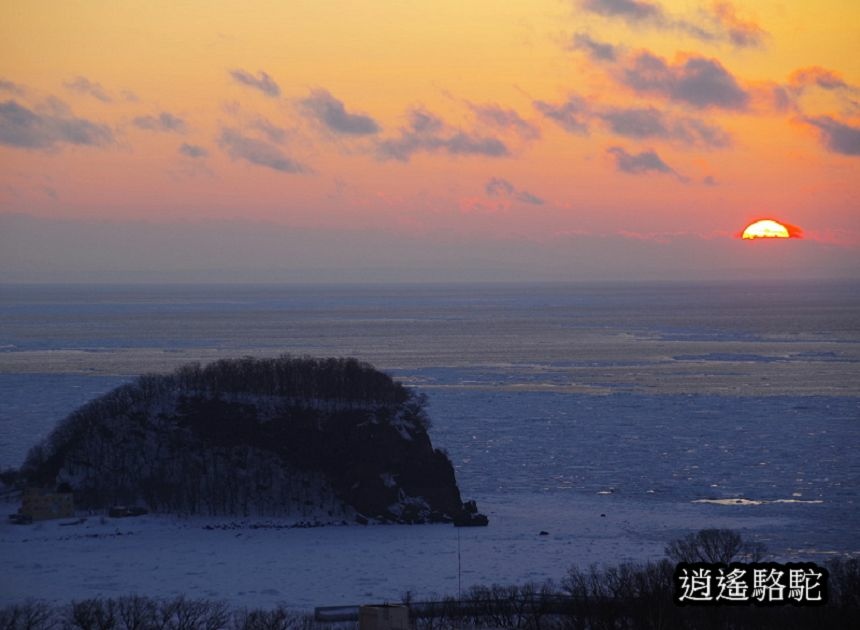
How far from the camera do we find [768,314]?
161m

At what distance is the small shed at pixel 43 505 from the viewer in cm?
3525

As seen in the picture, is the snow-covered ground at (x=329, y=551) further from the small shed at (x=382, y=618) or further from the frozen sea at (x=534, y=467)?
the small shed at (x=382, y=618)

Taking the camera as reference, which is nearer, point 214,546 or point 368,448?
point 214,546

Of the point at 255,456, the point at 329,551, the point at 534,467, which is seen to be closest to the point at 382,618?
the point at 329,551

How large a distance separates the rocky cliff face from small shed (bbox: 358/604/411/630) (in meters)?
15.0

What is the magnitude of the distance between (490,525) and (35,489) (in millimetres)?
13034

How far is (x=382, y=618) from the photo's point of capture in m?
19.3

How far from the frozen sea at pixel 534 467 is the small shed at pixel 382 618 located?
6927mm

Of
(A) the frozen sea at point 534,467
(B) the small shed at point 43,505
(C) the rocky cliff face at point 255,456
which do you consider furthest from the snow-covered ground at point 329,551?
(C) the rocky cliff face at point 255,456

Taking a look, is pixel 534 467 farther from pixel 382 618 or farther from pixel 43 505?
pixel 382 618

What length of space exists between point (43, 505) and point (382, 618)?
18977mm

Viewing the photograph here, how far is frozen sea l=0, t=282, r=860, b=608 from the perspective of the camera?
29.3 metres

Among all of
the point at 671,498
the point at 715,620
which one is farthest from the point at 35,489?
the point at 715,620

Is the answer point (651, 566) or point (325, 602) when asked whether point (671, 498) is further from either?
point (325, 602)
